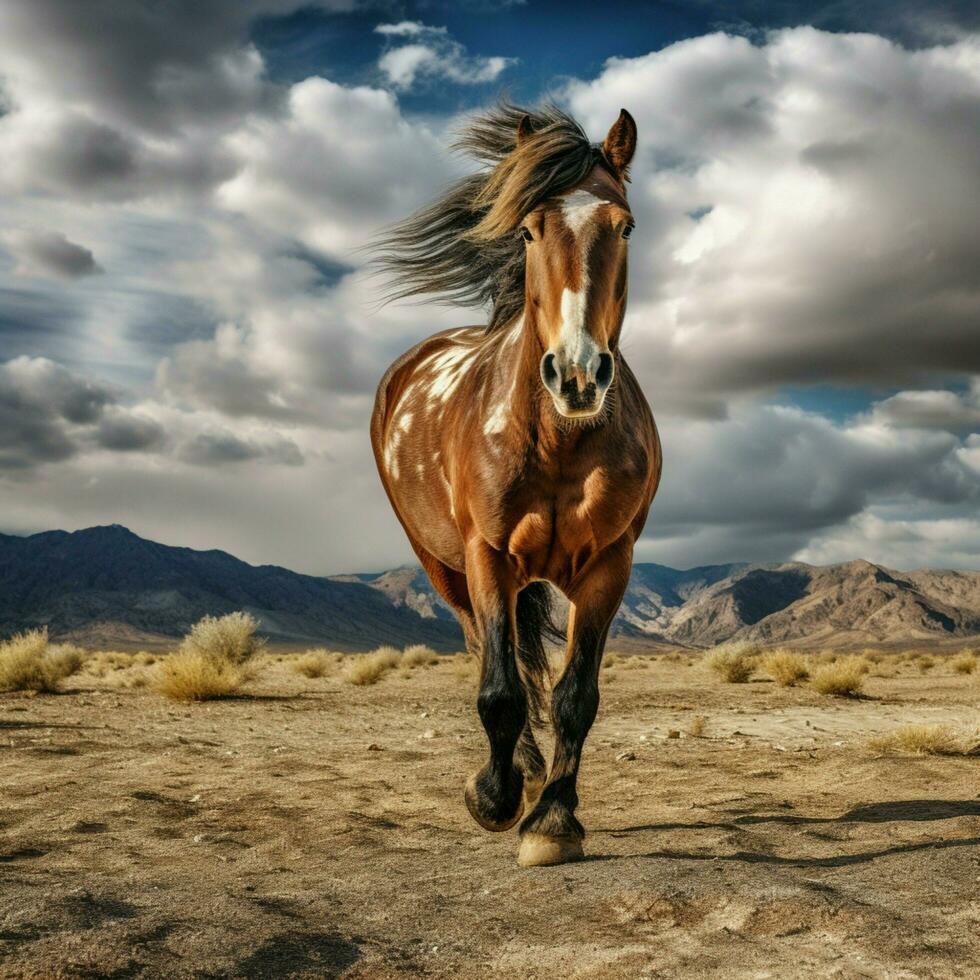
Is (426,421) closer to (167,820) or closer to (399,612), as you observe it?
(167,820)

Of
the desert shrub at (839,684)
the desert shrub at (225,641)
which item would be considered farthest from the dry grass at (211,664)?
the desert shrub at (839,684)

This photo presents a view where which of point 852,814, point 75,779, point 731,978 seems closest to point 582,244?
point 731,978

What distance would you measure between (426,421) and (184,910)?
3.83m

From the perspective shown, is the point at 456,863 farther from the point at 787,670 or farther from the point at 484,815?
the point at 787,670

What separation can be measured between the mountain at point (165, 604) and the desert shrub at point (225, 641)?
104 metres

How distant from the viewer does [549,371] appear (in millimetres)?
4078

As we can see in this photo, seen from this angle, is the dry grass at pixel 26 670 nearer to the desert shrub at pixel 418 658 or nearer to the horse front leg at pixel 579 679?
the desert shrub at pixel 418 658

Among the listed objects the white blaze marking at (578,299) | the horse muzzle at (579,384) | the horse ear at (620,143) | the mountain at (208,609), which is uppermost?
the horse ear at (620,143)

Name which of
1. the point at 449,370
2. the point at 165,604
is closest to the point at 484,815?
the point at 449,370

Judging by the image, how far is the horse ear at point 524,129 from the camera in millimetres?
5187

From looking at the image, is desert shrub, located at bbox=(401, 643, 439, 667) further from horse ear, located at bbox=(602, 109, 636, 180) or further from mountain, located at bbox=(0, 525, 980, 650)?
mountain, located at bbox=(0, 525, 980, 650)

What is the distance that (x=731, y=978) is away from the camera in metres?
3.13

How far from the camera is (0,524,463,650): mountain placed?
138m

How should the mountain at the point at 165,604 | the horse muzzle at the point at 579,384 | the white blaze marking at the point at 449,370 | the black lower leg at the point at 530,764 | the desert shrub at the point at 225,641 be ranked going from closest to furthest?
the horse muzzle at the point at 579,384
the black lower leg at the point at 530,764
the white blaze marking at the point at 449,370
the desert shrub at the point at 225,641
the mountain at the point at 165,604
